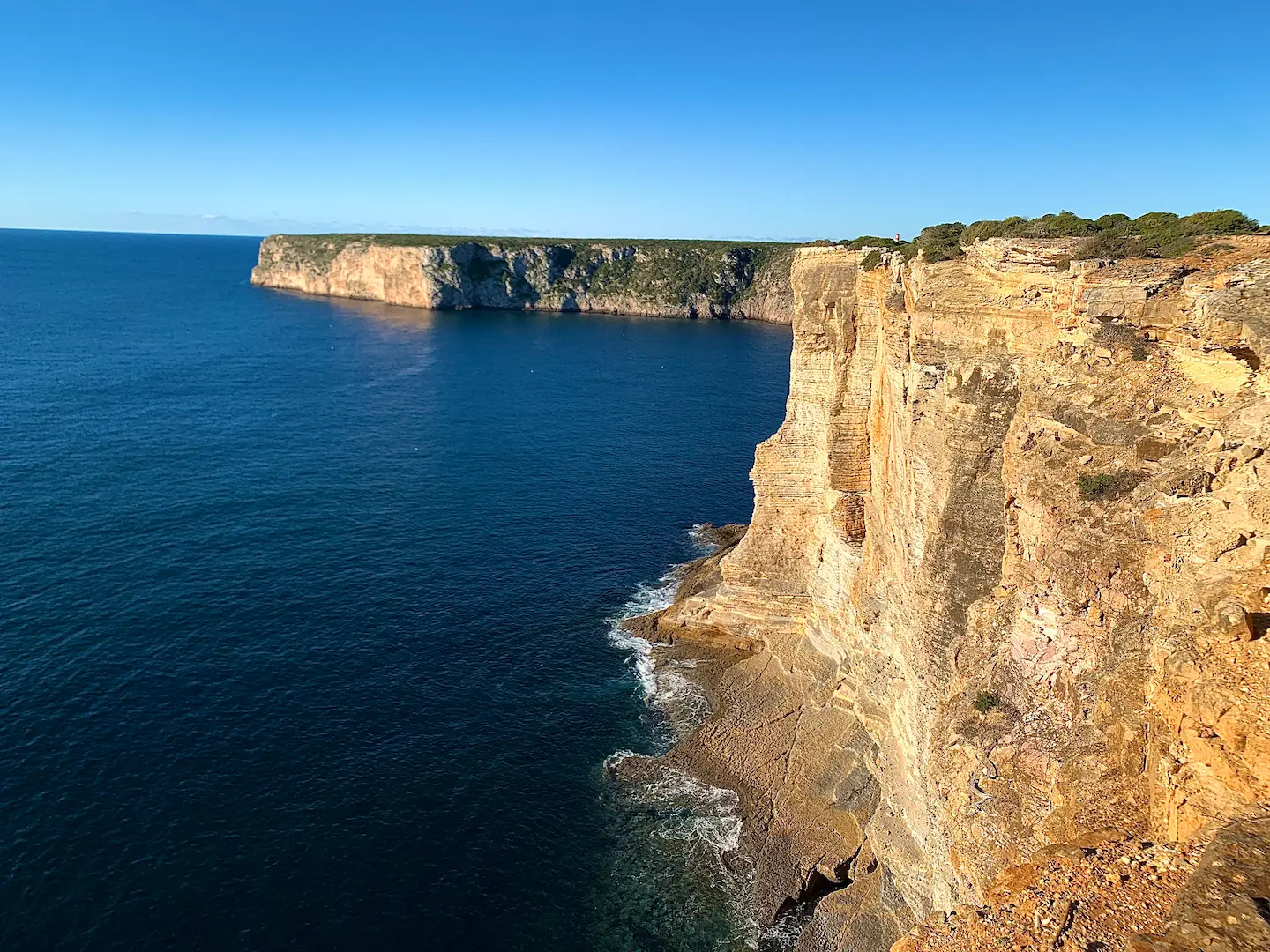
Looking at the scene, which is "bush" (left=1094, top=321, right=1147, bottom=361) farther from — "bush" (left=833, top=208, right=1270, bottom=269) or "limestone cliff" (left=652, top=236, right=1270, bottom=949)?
"bush" (left=833, top=208, right=1270, bottom=269)

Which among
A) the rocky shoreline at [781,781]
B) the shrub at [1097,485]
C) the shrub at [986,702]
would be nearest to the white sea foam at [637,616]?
the rocky shoreline at [781,781]

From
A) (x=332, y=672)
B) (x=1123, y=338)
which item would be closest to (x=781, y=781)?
(x=1123, y=338)

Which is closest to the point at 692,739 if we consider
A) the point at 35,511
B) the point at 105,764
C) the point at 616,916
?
the point at 616,916

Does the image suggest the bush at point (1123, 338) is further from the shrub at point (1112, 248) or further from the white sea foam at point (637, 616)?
the white sea foam at point (637, 616)

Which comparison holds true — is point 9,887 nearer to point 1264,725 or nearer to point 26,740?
point 26,740

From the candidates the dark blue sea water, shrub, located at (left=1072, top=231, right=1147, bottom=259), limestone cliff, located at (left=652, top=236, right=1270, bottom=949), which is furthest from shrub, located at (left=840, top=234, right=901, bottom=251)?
the dark blue sea water

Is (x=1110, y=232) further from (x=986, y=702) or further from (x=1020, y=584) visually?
(x=986, y=702)

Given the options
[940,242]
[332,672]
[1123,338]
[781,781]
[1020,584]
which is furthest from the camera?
[332,672]
